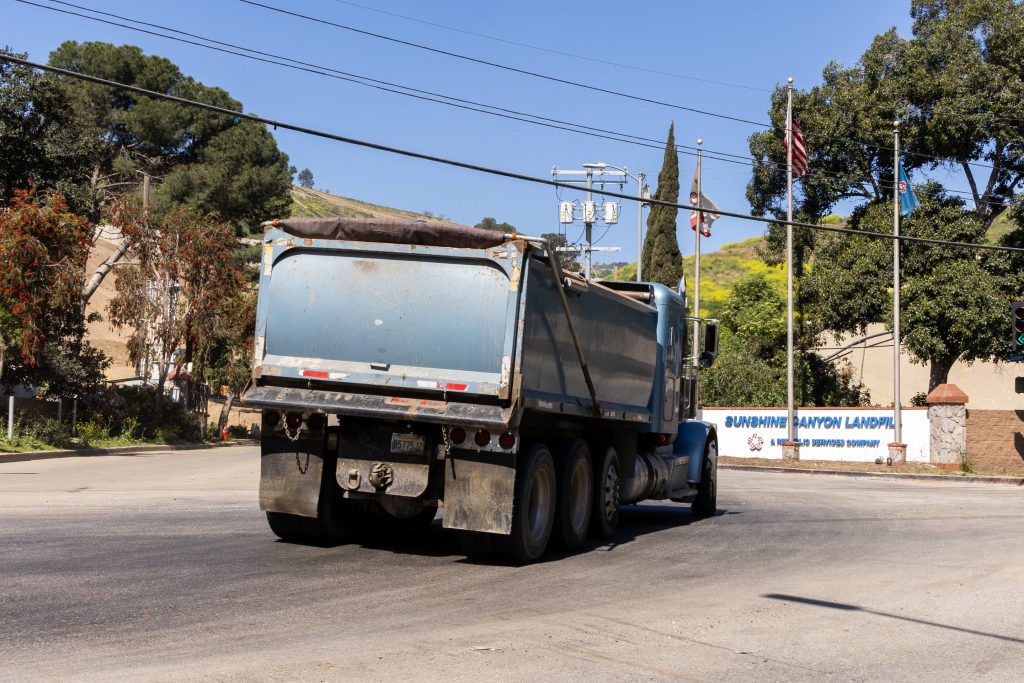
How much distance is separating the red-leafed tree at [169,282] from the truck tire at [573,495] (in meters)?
30.5

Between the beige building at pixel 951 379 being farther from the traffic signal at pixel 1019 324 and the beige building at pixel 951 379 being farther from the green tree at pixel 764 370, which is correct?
the traffic signal at pixel 1019 324

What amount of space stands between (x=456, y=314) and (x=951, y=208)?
127ft

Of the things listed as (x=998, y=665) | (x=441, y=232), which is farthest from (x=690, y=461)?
(x=998, y=665)

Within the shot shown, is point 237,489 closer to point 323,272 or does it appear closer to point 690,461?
point 690,461

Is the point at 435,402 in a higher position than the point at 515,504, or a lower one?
higher

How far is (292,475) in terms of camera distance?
11281 mm

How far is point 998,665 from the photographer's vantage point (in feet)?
24.2

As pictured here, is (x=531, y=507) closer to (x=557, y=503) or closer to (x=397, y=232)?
(x=557, y=503)

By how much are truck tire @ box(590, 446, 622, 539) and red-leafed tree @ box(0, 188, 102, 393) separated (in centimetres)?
2014

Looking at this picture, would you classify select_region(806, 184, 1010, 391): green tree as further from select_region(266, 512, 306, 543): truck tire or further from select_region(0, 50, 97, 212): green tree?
select_region(266, 512, 306, 543): truck tire

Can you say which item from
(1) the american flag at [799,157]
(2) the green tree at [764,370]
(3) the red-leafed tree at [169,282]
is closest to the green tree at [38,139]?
(3) the red-leafed tree at [169,282]

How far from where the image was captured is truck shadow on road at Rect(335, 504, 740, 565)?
39.0 feet

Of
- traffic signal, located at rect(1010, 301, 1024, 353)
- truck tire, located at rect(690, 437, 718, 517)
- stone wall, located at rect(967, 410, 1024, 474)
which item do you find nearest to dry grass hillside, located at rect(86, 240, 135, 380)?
stone wall, located at rect(967, 410, 1024, 474)

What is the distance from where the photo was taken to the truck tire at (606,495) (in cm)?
1335
